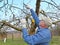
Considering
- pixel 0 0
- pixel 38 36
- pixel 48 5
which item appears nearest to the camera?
pixel 38 36

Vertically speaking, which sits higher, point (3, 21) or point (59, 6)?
point (59, 6)

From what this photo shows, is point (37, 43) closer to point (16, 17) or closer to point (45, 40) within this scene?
point (45, 40)

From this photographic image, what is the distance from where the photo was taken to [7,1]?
7.66 metres

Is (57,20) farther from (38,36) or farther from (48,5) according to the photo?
(38,36)

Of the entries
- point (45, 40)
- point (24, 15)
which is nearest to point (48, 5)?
point (24, 15)

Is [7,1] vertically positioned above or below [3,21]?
above

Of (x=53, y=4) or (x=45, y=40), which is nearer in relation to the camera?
Answer: (x=45, y=40)

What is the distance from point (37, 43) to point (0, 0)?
164 inches

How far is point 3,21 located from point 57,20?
Answer: 1.97 metres

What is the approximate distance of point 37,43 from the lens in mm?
3754

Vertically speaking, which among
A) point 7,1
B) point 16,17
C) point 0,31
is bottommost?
Result: point 0,31

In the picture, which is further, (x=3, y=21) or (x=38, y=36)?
(x=3, y=21)

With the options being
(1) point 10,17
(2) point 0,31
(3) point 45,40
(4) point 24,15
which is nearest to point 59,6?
(4) point 24,15

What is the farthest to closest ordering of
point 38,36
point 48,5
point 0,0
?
point 48,5 < point 0,0 < point 38,36
